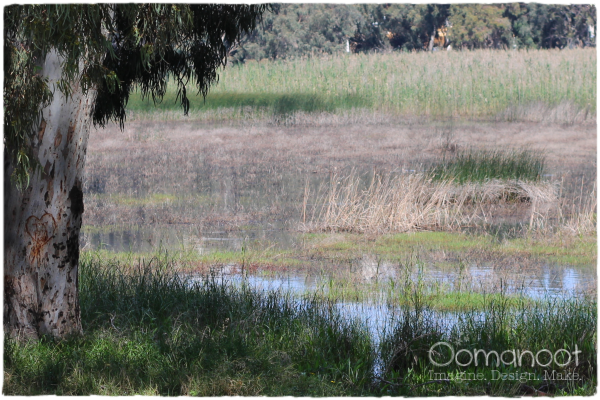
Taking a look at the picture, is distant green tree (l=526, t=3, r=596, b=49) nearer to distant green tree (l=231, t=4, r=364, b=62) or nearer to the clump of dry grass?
distant green tree (l=231, t=4, r=364, b=62)

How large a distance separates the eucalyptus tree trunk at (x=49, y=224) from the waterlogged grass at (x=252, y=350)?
0.22 meters

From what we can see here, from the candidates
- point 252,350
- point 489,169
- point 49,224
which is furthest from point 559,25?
point 49,224

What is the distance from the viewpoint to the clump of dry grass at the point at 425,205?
40.8 ft

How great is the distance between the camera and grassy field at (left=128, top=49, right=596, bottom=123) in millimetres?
21828

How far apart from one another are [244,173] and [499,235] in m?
7.67

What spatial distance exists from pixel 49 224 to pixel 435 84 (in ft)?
58.6

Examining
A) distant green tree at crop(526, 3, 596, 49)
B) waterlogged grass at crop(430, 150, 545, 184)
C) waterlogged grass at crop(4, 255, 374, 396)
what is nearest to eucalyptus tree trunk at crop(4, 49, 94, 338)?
waterlogged grass at crop(4, 255, 374, 396)

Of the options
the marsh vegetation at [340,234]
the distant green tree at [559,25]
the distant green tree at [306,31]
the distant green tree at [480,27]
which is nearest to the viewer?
the marsh vegetation at [340,234]

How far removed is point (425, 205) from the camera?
13.7m

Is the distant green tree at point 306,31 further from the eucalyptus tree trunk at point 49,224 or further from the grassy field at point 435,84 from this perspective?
the eucalyptus tree trunk at point 49,224

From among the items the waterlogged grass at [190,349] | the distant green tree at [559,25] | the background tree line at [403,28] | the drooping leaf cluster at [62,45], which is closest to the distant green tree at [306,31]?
the background tree line at [403,28]

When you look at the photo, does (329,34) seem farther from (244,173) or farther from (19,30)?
(19,30)

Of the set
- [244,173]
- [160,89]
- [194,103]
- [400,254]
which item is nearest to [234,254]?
[400,254]

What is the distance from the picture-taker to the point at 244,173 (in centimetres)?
1866
